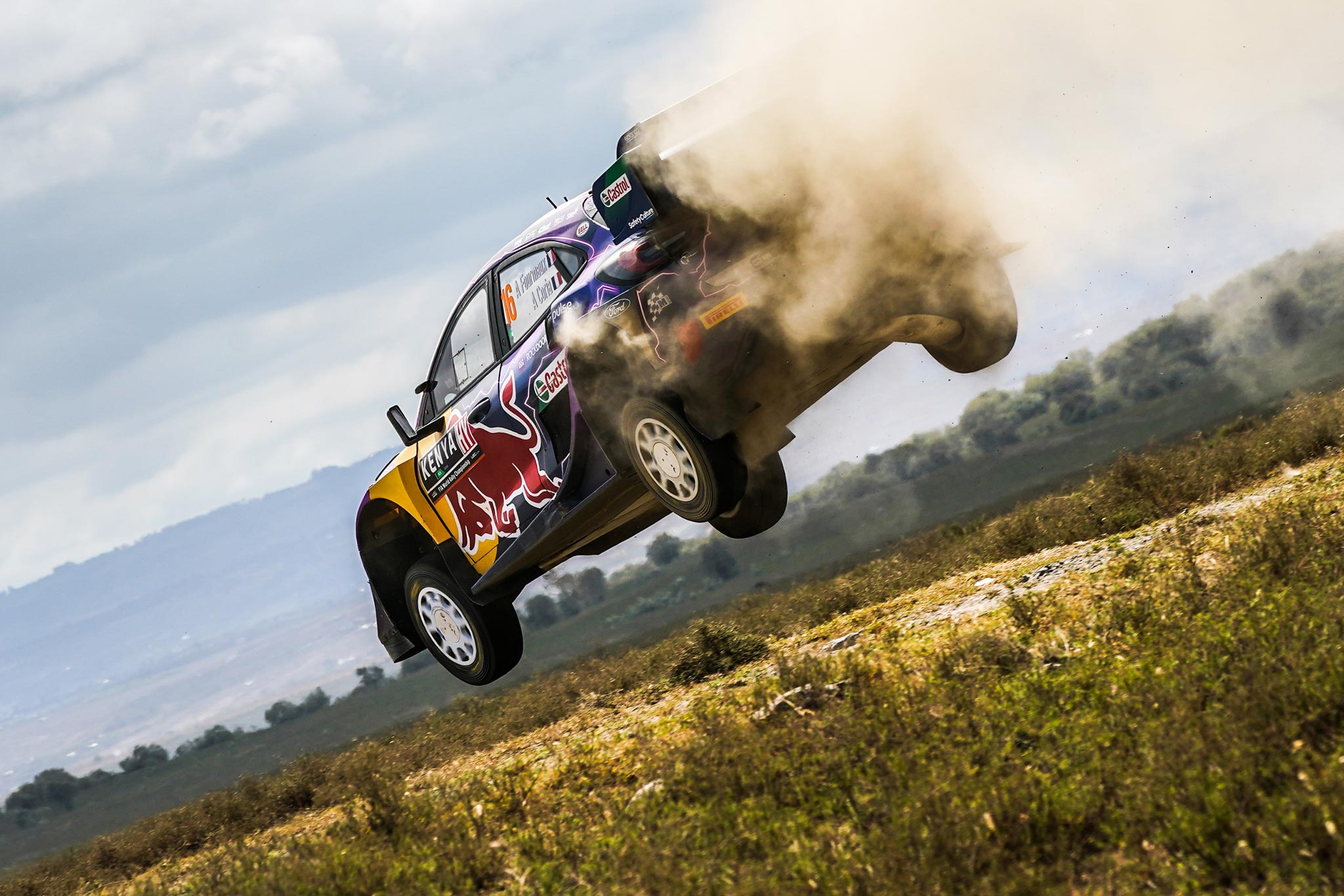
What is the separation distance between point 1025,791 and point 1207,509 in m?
5.68

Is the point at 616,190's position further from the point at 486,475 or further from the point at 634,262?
the point at 486,475

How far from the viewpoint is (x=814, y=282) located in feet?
20.5

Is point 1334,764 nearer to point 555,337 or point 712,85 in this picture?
point 712,85

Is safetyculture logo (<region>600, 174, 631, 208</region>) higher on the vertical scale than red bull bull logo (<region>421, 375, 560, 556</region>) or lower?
higher

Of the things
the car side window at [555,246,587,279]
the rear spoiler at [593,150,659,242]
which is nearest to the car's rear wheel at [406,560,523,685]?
the car side window at [555,246,587,279]

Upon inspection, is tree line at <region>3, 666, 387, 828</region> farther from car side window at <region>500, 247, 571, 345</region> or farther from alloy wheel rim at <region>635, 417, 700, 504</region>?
alloy wheel rim at <region>635, 417, 700, 504</region>

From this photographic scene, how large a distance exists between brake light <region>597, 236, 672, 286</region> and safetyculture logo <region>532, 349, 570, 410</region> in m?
0.59

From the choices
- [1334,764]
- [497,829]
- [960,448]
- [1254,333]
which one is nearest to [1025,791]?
[1334,764]

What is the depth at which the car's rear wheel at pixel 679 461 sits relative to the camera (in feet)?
21.2

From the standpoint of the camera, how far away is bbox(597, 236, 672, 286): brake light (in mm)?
6410

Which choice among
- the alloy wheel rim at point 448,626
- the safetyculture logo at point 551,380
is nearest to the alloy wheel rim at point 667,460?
the safetyculture logo at point 551,380

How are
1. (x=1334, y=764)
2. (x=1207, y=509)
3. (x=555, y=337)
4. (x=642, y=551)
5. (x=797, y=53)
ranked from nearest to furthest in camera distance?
(x=1334, y=764) < (x=797, y=53) < (x=555, y=337) < (x=1207, y=509) < (x=642, y=551)

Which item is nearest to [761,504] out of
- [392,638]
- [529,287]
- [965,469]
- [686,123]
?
[529,287]

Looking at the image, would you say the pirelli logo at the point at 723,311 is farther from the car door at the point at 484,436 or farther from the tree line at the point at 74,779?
the tree line at the point at 74,779
